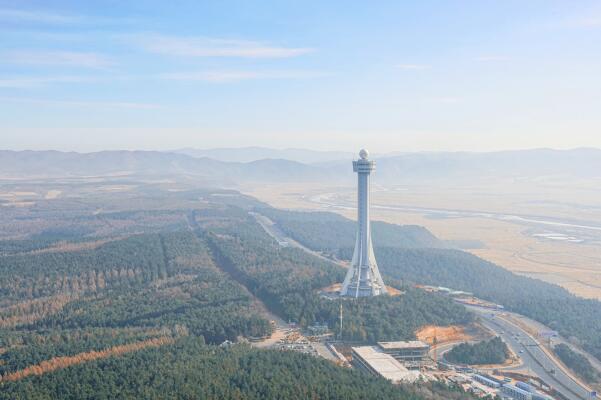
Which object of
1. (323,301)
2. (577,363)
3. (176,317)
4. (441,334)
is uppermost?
(323,301)

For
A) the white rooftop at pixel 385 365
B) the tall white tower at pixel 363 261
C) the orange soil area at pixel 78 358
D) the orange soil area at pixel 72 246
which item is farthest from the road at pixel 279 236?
the orange soil area at pixel 78 358

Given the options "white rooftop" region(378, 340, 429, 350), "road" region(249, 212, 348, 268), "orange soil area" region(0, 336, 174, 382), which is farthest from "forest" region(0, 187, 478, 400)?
"road" region(249, 212, 348, 268)

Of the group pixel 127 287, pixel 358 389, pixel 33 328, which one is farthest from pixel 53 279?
pixel 358 389

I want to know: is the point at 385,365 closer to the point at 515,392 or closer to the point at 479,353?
the point at 515,392

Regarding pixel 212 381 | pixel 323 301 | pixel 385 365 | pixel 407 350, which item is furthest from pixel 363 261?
pixel 212 381

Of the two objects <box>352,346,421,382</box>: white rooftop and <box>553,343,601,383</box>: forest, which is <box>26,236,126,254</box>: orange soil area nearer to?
<box>352,346,421,382</box>: white rooftop

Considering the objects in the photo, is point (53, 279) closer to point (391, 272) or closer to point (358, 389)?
point (391, 272)

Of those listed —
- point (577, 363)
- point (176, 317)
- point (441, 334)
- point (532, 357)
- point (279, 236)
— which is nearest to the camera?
point (577, 363)
